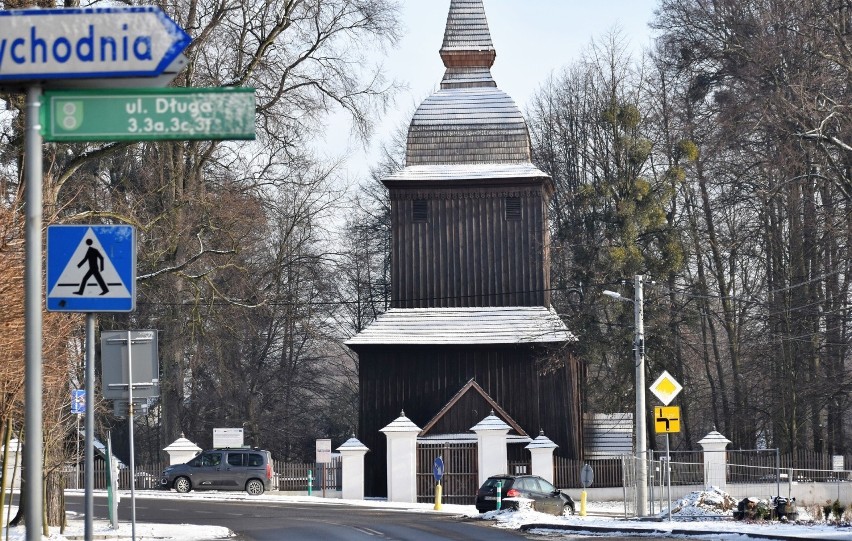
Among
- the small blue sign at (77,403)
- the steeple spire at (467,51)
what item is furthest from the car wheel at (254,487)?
the small blue sign at (77,403)

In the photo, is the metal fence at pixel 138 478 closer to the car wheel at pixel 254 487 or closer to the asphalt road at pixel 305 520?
the car wheel at pixel 254 487

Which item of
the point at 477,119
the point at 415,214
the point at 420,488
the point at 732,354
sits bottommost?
the point at 420,488

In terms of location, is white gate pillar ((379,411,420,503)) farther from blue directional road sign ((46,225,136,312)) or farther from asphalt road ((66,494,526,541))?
blue directional road sign ((46,225,136,312))

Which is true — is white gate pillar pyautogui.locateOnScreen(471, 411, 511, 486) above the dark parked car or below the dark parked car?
above

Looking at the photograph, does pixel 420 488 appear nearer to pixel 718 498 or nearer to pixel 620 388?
pixel 620 388

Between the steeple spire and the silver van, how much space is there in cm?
1500

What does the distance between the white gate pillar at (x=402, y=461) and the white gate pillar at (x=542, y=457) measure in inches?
136

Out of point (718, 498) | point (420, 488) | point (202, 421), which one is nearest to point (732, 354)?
point (420, 488)

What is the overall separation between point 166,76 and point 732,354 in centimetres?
4536

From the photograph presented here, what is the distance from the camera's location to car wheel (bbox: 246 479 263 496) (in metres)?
44.0

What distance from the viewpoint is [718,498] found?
108 feet

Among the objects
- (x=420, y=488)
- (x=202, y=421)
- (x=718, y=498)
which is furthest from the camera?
(x=202, y=421)

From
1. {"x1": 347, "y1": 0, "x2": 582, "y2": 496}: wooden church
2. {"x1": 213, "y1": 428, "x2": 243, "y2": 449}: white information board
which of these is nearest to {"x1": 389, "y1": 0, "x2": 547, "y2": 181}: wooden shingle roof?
{"x1": 347, "y1": 0, "x2": 582, "y2": 496}: wooden church

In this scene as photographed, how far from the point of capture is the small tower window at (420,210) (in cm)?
4881
